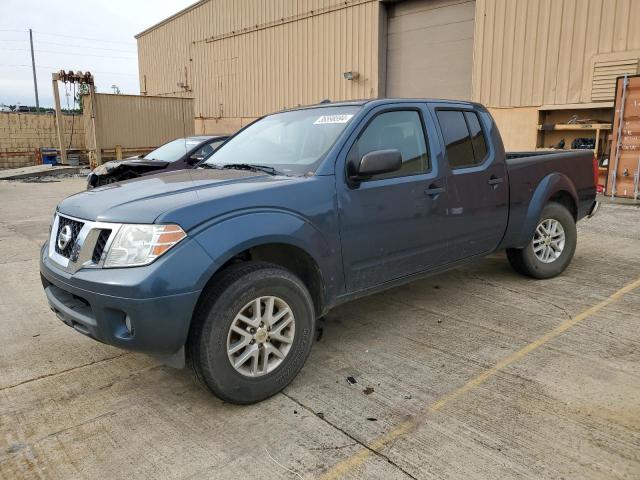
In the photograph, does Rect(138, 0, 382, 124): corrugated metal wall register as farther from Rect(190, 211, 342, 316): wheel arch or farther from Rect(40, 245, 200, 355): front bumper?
Result: Rect(40, 245, 200, 355): front bumper

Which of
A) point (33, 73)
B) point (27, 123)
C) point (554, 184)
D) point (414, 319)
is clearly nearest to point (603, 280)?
point (554, 184)

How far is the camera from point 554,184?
16.7 feet

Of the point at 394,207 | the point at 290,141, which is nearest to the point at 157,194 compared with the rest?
the point at 290,141

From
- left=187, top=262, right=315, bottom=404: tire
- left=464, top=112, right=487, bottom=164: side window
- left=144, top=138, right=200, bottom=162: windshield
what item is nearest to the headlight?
left=187, top=262, right=315, bottom=404: tire

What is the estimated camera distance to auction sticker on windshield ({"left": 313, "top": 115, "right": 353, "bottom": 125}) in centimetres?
372

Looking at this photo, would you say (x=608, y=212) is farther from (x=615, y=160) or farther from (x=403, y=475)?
(x=403, y=475)

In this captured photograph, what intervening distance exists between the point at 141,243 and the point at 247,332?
756 millimetres

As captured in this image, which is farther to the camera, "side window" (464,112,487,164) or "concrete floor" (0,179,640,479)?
"side window" (464,112,487,164)

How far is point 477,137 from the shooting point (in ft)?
15.0

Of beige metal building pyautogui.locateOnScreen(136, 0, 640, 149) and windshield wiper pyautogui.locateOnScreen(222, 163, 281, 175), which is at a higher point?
beige metal building pyautogui.locateOnScreen(136, 0, 640, 149)

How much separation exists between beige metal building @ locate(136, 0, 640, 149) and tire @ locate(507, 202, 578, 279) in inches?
287

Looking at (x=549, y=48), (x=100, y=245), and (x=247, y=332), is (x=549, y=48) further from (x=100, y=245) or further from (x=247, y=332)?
(x=100, y=245)

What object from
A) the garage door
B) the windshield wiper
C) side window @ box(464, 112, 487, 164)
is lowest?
the windshield wiper

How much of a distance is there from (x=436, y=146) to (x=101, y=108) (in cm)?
2000
